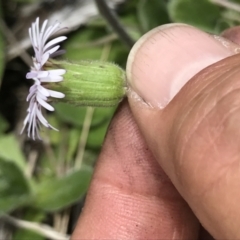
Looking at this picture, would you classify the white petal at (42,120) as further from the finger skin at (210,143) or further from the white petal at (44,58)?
the finger skin at (210,143)

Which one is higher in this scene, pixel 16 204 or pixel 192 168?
pixel 192 168

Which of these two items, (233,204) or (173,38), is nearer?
(233,204)

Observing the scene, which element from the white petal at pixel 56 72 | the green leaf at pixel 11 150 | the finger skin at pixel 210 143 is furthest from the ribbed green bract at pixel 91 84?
the green leaf at pixel 11 150

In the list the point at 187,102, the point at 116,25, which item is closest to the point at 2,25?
the point at 116,25

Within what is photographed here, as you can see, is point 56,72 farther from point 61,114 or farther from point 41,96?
point 61,114

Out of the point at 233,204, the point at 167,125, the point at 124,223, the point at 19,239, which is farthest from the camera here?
the point at 19,239

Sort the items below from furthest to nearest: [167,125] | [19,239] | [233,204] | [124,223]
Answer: [19,239] → [124,223] → [167,125] → [233,204]

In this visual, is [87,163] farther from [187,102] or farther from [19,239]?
[187,102]
